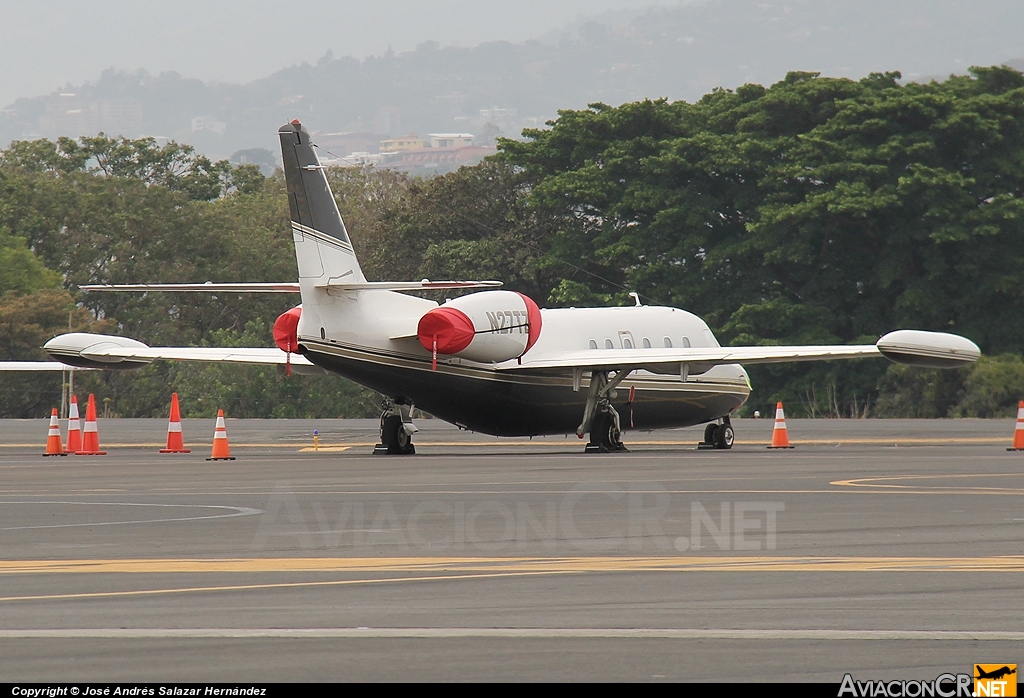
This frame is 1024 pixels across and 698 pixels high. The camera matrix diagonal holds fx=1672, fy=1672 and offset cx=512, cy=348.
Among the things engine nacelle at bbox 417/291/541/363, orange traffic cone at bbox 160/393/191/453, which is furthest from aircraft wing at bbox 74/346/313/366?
engine nacelle at bbox 417/291/541/363

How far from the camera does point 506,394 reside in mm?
28094

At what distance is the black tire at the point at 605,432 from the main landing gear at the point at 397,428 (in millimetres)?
3123

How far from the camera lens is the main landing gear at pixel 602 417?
28.7 meters

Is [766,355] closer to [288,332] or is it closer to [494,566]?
[288,332]

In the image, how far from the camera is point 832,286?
59.8m

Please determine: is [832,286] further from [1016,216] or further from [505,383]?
[505,383]

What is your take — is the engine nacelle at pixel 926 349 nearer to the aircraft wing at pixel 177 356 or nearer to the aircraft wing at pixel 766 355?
the aircraft wing at pixel 766 355

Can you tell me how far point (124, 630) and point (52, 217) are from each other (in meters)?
69.8

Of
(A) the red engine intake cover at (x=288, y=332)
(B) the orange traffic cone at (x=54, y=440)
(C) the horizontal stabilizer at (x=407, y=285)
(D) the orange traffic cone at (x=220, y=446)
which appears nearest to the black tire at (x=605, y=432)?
(C) the horizontal stabilizer at (x=407, y=285)

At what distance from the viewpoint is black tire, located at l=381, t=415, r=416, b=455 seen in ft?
92.4

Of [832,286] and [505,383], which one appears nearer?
[505,383]

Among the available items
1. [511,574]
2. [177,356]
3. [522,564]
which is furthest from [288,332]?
[511,574]

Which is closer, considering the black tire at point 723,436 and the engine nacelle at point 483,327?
the engine nacelle at point 483,327

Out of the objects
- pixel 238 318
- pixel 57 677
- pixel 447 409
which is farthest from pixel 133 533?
pixel 238 318
